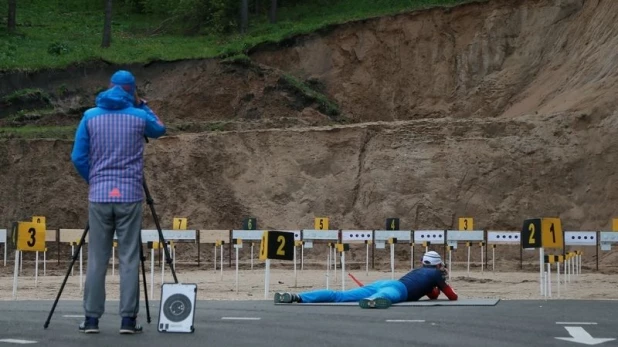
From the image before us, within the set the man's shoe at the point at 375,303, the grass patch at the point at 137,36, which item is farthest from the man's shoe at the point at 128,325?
the grass patch at the point at 137,36

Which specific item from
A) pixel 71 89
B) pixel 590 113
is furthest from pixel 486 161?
pixel 71 89

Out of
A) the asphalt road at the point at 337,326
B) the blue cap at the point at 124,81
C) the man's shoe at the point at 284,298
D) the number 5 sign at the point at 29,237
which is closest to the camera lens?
the asphalt road at the point at 337,326

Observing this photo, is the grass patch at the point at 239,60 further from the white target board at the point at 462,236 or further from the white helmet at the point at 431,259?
the white helmet at the point at 431,259

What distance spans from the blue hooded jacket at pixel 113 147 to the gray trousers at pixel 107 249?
0.11 m

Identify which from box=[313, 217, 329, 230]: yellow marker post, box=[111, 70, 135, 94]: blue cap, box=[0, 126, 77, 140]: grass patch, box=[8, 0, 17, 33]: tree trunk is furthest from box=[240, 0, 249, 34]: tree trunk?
box=[111, 70, 135, 94]: blue cap

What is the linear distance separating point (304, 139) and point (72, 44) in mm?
18240

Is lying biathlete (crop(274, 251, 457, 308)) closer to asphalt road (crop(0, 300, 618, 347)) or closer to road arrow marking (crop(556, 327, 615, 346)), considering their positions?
asphalt road (crop(0, 300, 618, 347))

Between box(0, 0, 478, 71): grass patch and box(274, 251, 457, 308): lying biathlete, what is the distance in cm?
3406

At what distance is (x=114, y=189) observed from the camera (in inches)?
431

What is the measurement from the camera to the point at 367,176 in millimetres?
41281

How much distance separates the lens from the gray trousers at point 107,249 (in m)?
10.9

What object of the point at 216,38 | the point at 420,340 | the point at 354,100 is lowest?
the point at 420,340

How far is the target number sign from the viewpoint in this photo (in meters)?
18.7

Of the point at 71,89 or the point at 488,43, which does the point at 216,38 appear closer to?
the point at 71,89
